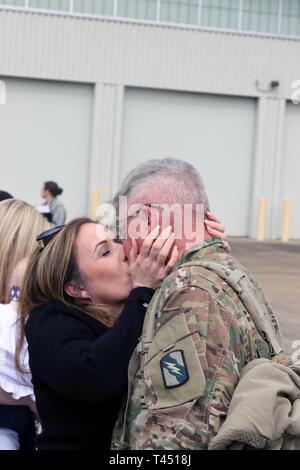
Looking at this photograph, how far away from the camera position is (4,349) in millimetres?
3193

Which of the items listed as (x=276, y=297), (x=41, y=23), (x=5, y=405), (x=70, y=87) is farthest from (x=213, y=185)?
(x=5, y=405)

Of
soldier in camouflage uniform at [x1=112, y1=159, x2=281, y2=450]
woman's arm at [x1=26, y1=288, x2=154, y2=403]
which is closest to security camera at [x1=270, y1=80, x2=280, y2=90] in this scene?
woman's arm at [x1=26, y1=288, x2=154, y2=403]

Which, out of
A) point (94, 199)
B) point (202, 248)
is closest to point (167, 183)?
point (202, 248)

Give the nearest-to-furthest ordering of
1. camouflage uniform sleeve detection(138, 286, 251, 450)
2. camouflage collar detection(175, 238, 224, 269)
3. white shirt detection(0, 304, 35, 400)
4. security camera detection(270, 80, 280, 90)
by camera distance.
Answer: camouflage uniform sleeve detection(138, 286, 251, 450) → camouflage collar detection(175, 238, 224, 269) → white shirt detection(0, 304, 35, 400) → security camera detection(270, 80, 280, 90)

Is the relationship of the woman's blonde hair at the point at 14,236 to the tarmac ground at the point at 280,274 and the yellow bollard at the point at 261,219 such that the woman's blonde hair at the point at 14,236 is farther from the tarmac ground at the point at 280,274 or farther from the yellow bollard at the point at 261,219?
the yellow bollard at the point at 261,219

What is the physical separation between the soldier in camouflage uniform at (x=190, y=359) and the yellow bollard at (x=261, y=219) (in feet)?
70.7

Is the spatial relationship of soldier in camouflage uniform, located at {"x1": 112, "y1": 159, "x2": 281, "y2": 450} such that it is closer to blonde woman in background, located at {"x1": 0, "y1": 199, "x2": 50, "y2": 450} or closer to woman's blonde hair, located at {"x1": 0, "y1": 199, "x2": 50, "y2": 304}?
blonde woman in background, located at {"x1": 0, "y1": 199, "x2": 50, "y2": 450}

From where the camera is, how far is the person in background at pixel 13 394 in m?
3.20

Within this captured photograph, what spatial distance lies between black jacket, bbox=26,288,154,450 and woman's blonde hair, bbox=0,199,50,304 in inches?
48.8

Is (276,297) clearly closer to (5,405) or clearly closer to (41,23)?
(5,405)

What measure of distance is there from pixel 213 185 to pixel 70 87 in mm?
5093

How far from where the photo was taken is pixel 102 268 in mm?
2588

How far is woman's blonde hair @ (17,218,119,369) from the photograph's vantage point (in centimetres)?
259

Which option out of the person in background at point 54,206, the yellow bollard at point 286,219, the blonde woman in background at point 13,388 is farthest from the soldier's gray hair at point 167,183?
the yellow bollard at point 286,219
